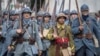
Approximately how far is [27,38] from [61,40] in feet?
3.06

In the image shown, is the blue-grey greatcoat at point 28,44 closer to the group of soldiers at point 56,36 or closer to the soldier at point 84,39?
the group of soldiers at point 56,36

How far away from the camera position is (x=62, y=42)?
46.8 feet

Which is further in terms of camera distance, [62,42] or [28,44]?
[62,42]

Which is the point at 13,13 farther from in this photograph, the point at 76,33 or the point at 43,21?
the point at 76,33

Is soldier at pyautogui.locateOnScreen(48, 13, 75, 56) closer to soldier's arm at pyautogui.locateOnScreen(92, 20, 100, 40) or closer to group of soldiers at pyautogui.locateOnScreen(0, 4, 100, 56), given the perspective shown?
Answer: group of soldiers at pyautogui.locateOnScreen(0, 4, 100, 56)

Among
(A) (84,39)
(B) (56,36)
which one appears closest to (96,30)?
(A) (84,39)

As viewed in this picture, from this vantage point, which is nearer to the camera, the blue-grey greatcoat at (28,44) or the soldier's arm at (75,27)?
the blue-grey greatcoat at (28,44)

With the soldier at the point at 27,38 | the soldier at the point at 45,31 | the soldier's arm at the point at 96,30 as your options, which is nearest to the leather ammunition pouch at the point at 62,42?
the soldier at the point at 27,38

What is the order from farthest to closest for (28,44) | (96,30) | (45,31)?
(45,31)
(96,30)
(28,44)

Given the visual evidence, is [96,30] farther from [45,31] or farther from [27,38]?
[27,38]

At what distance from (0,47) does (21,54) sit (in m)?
3.05

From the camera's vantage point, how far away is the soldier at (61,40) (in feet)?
46.9

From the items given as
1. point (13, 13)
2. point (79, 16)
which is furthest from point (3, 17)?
point (79, 16)

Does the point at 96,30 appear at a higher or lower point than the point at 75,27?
lower
